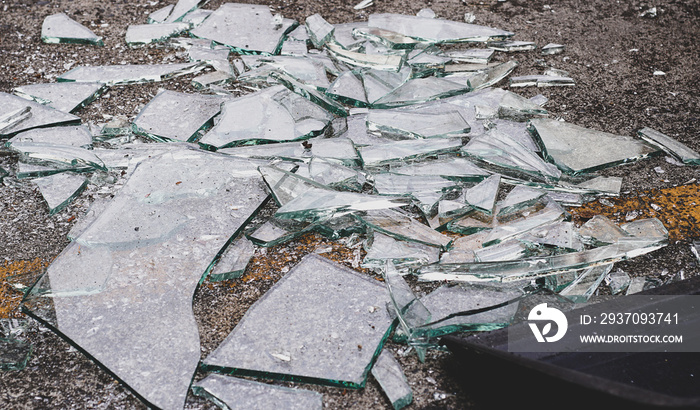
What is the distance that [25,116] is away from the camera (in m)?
2.41

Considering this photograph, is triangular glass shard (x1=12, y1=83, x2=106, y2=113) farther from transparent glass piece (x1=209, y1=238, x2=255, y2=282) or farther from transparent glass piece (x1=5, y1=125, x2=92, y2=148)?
transparent glass piece (x1=209, y1=238, x2=255, y2=282)

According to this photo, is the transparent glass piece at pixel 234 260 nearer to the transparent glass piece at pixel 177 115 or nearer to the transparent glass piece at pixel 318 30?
the transparent glass piece at pixel 177 115

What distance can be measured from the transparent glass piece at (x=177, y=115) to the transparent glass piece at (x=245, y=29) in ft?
1.67

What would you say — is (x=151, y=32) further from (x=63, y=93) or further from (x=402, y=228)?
(x=402, y=228)

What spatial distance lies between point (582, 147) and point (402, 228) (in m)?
0.89

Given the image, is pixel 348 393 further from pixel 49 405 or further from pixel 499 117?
pixel 499 117

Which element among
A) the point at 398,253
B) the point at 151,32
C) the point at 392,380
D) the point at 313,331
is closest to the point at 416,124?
the point at 398,253

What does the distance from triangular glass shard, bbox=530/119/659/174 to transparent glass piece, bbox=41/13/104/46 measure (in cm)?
231

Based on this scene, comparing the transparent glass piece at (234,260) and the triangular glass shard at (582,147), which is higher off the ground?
the triangular glass shard at (582,147)

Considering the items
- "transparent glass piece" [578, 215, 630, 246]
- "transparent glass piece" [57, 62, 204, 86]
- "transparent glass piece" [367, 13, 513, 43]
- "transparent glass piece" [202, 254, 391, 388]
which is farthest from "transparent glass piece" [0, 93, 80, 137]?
"transparent glass piece" [578, 215, 630, 246]

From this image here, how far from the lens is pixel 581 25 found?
10.3ft

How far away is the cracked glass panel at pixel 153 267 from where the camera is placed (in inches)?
61.1

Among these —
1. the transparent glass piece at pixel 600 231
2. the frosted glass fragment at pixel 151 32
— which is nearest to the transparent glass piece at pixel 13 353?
A: the transparent glass piece at pixel 600 231

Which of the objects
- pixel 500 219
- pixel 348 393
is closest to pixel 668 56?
pixel 500 219
